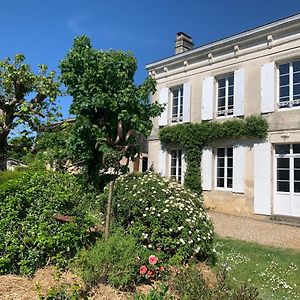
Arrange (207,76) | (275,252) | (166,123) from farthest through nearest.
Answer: (166,123)
(207,76)
(275,252)

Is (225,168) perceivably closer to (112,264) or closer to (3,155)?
(3,155)

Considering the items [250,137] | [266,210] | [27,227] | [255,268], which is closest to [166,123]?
[250,137]

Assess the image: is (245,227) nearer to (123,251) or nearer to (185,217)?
(185,217)

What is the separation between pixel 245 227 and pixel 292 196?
2264 millimetres

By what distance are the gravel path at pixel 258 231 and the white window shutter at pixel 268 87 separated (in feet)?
12.4

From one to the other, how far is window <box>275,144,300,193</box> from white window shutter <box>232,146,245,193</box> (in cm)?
118

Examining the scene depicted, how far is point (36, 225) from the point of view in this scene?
14.3 feet

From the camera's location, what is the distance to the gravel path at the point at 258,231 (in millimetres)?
7867

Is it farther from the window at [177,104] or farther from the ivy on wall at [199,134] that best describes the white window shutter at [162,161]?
the window at [177,104]

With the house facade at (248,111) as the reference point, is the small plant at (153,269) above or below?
below

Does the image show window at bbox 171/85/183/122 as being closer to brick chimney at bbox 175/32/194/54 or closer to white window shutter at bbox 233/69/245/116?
brick chimney at bbox 175/32/194/54

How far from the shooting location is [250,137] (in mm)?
11727

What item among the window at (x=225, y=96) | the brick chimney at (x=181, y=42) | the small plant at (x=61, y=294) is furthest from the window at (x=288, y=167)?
the small plant at (x=61, y=294)

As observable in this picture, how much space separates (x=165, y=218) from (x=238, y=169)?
758 centimetres
